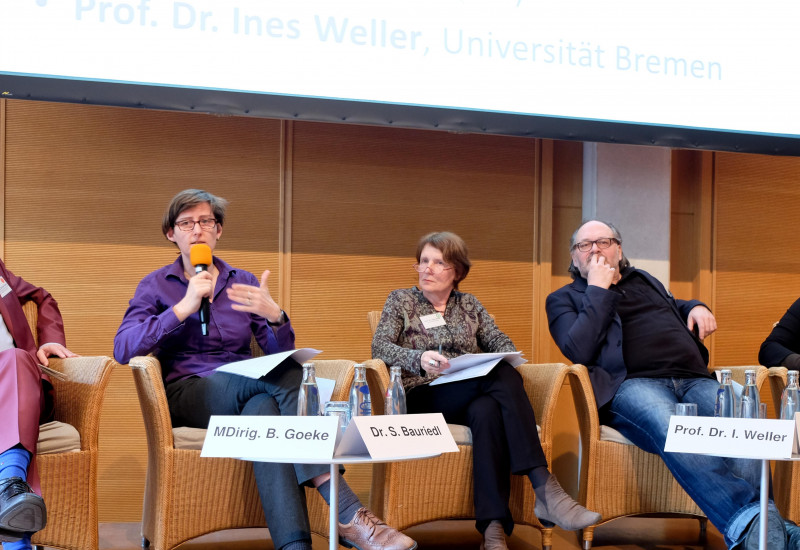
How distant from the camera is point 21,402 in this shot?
233cm

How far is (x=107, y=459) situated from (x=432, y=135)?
6.60 feet

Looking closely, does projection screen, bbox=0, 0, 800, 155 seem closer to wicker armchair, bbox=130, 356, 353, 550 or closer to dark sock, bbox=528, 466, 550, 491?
wicker armchair, bbox=130, 356, 353, 550

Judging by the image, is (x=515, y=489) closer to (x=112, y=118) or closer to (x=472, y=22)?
(x=472, y=22)

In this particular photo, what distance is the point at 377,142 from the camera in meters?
3.93

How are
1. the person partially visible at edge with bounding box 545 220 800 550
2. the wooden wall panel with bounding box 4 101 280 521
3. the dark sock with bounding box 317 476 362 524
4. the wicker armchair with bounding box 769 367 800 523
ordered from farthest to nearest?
the wooden wall panel with bounding box 4 101 280 521
the wicker armchair with bounding box 769 367 800 523
the person partially visible at edge with bounding box 545 220 800 550
the dark sock with bounding box 317 476 362 524

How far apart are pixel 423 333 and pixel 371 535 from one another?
99cm

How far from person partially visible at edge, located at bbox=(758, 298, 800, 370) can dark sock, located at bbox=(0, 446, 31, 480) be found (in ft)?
9.20

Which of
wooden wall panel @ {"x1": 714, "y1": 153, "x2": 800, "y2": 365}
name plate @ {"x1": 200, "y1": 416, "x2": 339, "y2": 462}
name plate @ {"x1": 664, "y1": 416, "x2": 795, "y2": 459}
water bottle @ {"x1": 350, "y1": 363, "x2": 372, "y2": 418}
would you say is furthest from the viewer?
wooden wall panel @ {"x1": 714, "y1": 153, "x2": 800, "y2": 365}

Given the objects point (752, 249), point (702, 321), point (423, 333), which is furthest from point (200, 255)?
point (752, 249)

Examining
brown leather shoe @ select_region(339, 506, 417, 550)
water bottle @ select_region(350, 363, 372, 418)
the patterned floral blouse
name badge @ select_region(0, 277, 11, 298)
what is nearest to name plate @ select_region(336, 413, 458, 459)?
water bottle @ select_region(350, 363, 372, 418)

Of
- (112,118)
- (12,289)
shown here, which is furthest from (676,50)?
(12,289)

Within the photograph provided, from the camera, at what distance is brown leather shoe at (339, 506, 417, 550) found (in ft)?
7.64

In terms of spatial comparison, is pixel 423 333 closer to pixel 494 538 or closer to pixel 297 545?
pixel 494 538

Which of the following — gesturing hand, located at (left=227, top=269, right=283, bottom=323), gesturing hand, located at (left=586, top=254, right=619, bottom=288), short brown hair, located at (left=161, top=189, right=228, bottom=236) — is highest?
short brown hair, located at (left=161, top=189, right=228, bottom=236)
